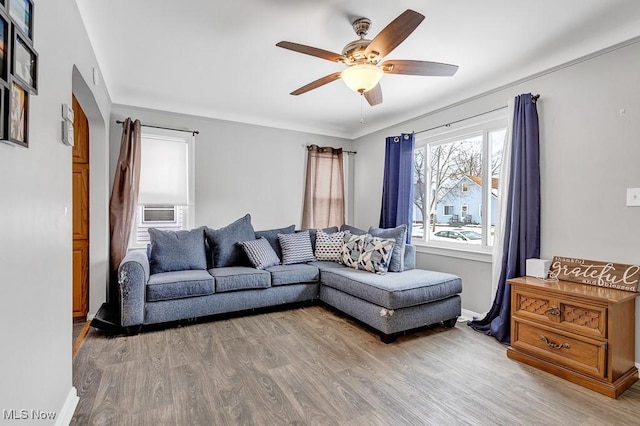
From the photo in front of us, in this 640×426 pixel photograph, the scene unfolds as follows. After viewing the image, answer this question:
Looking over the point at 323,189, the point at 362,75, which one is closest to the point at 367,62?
the point at 362,75

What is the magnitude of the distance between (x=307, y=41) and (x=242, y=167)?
94.6 inches

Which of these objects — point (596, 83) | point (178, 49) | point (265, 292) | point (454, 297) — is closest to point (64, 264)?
point (178, 49)

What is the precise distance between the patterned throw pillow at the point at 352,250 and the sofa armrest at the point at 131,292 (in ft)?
7.27

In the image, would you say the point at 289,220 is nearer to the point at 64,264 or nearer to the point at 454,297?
the point at 454,297

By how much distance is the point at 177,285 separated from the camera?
321 cm

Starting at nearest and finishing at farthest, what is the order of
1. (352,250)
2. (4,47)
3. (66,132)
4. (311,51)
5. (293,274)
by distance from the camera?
(4,47) < (66,132) < (311,51) < (293,274) < (352,250)

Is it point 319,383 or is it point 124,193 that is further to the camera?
point 124,193

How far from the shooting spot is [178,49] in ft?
8.97

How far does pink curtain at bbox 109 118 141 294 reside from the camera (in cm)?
367

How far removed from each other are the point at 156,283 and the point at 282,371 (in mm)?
1583

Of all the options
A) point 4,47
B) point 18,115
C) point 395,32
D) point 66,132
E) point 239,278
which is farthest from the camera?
point 239,278

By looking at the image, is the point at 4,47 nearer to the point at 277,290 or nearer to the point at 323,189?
the point at 277,290

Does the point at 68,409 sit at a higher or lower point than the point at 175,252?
lower

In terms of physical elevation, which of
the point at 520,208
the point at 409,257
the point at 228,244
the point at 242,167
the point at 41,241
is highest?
the point at 242,167
